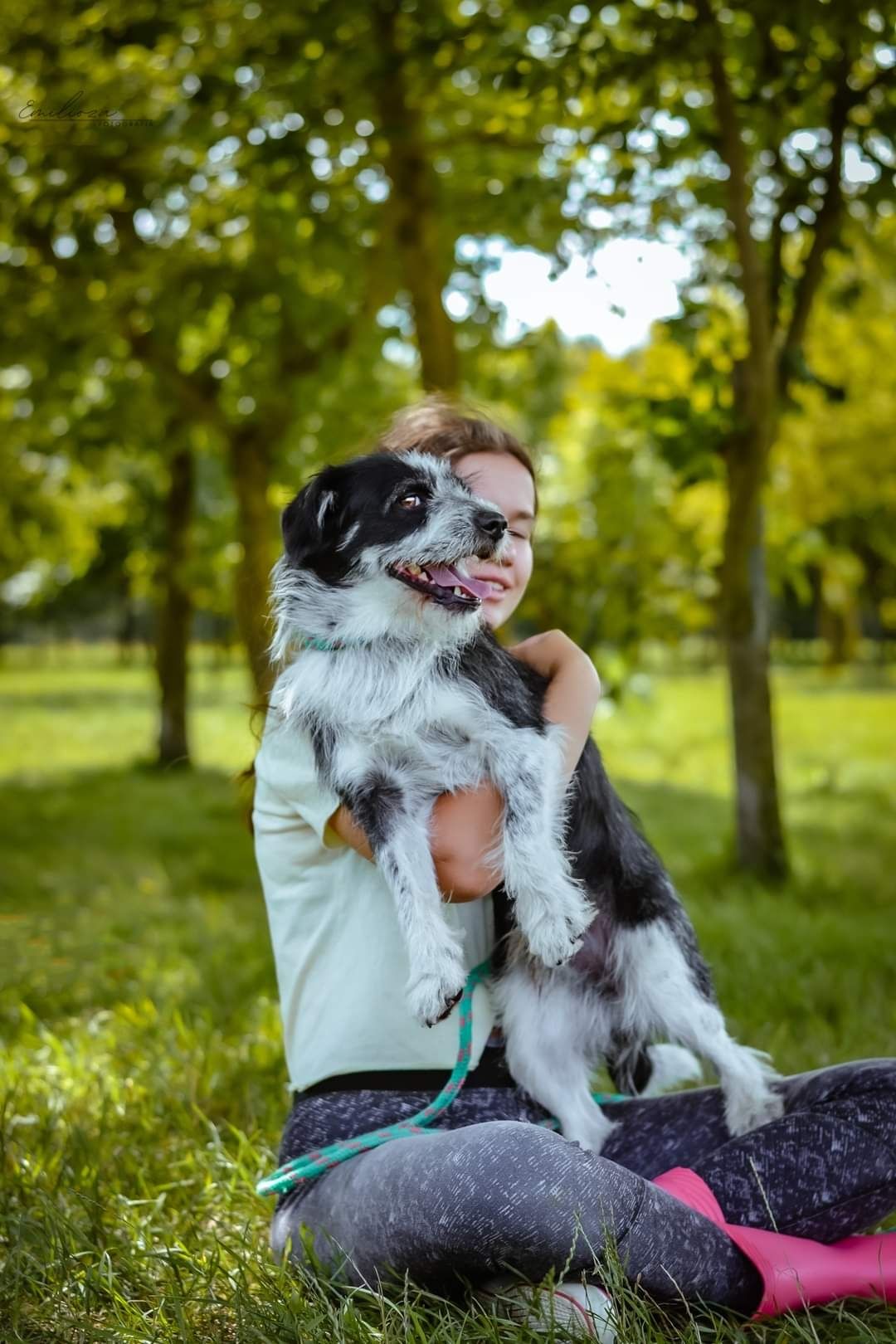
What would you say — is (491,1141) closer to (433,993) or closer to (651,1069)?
(433,993)

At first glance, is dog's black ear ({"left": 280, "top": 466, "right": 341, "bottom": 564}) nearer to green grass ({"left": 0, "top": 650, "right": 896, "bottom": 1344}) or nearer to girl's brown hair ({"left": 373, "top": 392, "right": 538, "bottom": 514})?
girl's brown hair ({"left": 373, "top": 392, "right": 538, "bottom": 514})

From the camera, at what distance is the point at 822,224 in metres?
6.18

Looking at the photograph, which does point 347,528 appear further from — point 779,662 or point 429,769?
point 779,662

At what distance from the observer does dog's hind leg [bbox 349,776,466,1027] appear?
238cm

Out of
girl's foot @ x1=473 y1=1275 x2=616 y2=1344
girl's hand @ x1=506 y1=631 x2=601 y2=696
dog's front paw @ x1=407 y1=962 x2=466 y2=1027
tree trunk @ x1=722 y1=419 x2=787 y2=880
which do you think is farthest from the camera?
tree trunk @ x1=722 y1=419 x2=787 y2=880

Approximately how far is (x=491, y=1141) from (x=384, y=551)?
1.22 m

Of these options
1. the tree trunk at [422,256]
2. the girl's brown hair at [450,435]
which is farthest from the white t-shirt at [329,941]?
the tree trunk at [422,256]

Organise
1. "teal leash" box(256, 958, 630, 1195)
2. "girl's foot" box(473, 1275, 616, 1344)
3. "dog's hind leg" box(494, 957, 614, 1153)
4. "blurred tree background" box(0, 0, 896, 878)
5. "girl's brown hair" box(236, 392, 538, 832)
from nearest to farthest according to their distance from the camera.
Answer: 1. "girl's foot" box(473, 1275, 616, 1344)
2. "teal leash" box(256, 958, 630, 1195)
3. "dog's hind leg" box(494, 957, 614, 1153)
4. "girl's brown hair" box(236, 392, 538, 832)
5. "blurred tree background" box(0, 0, 896, 878)

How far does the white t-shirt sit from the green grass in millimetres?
473

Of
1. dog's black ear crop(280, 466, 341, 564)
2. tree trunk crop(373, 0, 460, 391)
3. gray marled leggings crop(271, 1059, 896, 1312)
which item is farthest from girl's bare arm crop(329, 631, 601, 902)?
tree trunk crop(373, 0, 460, 391)

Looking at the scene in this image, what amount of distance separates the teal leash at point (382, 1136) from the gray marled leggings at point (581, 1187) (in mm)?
36

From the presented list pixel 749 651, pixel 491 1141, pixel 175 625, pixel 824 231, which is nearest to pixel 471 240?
pixel 824 231

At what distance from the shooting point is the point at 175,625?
14078mm

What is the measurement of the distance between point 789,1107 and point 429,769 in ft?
3.73
